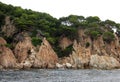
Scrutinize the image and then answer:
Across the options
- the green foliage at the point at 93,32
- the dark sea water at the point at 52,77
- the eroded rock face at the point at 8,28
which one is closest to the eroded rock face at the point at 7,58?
the eroded rock face at the point at 8,28

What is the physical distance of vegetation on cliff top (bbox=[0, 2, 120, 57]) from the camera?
10025 centimetres

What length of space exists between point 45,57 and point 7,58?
38.3 feet

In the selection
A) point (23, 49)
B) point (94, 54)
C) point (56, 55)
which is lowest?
point (94, 54)

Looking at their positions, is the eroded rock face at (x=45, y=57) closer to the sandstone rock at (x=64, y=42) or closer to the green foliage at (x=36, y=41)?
the green foliage at (x=36, y=41)

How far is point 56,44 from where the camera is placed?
354 ft

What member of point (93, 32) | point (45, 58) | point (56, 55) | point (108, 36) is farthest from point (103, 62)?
point (45, 58)

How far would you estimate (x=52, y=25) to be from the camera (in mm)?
109188

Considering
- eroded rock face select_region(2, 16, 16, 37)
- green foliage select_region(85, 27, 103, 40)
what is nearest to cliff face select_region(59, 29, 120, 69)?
green foliage select_region(85, 27, 103, 40)

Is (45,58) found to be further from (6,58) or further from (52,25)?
(52,25)

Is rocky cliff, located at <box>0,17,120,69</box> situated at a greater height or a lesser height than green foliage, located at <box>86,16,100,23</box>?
lesser

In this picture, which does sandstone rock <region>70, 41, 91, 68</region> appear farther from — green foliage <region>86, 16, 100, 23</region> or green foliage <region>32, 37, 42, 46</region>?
green foliage <region>86, 16, 100, 23</region>

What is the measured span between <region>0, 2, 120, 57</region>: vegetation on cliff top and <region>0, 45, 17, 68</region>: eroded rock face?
34.0 feet

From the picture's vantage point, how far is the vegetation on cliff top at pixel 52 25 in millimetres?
100250

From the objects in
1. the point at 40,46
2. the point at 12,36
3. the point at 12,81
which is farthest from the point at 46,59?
the point at 12,81
